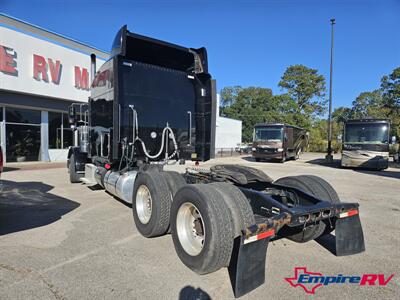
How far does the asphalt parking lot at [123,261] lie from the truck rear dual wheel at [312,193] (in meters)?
0.16

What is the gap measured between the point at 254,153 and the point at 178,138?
1607cm

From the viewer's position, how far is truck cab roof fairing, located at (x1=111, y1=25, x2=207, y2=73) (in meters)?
5.59

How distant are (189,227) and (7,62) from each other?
15.3 m

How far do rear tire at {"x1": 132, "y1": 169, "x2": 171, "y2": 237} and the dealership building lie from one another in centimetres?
1229

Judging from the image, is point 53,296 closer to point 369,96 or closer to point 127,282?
point 127,282

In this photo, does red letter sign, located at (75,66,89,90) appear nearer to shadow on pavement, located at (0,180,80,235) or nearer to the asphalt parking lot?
shadow on pavement, located at (0,180,80,235)

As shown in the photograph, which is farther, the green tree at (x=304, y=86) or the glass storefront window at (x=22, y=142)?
the green tree at (x=304, y=86)

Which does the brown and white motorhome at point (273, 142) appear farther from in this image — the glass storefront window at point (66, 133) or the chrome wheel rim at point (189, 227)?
the chrome wheel rim at point (189, 227)

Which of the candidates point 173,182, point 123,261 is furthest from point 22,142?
point 123,261

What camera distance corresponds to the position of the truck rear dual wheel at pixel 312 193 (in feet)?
12.7

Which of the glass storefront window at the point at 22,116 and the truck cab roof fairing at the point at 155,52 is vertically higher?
the truck cab roof fairing at the point at 155,52

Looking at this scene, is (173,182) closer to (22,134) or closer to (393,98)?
(22,134)

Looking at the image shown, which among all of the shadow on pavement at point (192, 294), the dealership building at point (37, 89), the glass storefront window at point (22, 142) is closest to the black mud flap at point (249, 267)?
the shadow on pavement at point (192, 294)

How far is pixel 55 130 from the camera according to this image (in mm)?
17656
